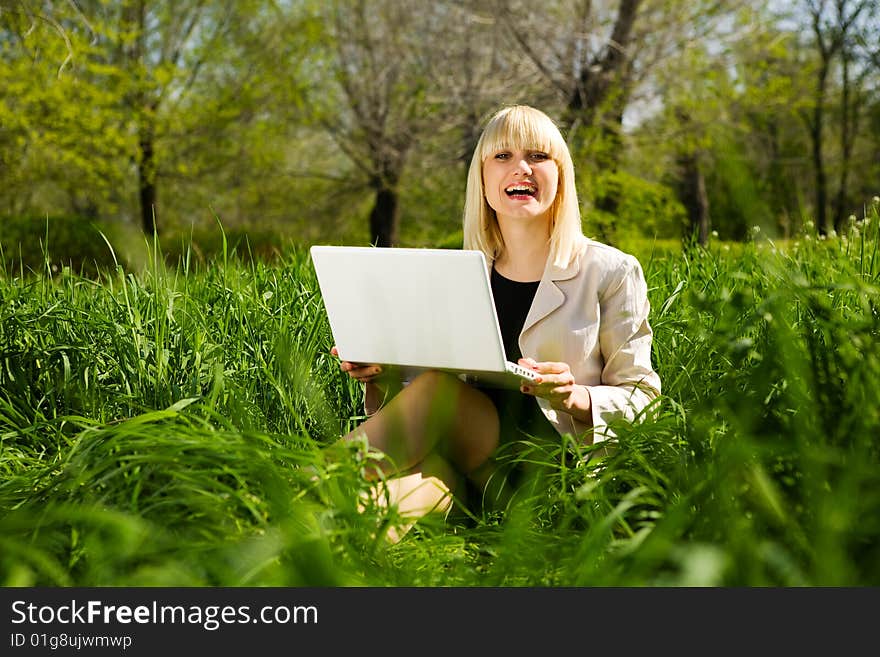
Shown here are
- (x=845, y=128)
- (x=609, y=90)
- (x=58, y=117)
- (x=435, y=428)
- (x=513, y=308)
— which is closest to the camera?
(x=435, y=428)

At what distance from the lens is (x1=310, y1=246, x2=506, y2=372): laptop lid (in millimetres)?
2361

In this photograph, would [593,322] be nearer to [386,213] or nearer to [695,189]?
[386,213]

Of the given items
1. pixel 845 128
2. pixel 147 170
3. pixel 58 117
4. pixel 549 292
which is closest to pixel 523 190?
pixel 549 292

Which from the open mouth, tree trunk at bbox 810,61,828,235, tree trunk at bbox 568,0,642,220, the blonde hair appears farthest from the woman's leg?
tree trunk at bbox 810,61,828,235

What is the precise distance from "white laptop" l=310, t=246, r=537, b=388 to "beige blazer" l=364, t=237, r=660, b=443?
11.3 inches

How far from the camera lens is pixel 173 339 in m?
3.30

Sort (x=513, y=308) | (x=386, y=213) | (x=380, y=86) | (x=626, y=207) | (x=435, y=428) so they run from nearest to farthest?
(x=435, y=428)
(x=513, y=308)
(x=626, y=207)
(x=380, y=86)
(x=386, y=213)

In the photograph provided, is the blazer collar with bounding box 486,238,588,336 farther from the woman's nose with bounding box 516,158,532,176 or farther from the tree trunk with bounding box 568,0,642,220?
the tree trunk with bounding box 568,0,642,220

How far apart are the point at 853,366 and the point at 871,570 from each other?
0.40m

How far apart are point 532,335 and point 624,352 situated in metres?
0.28

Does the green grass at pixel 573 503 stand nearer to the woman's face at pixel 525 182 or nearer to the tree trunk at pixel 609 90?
the woman's face at pixel 525 182

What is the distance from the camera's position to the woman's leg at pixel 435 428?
2.56 m

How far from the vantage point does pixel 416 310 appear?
2502mm

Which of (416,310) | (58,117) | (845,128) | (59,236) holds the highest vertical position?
(845,128)
